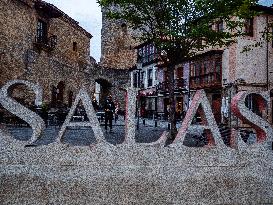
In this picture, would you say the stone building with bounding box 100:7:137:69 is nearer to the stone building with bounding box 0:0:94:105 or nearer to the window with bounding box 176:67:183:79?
the stone building with bounding box 0:0:94:105

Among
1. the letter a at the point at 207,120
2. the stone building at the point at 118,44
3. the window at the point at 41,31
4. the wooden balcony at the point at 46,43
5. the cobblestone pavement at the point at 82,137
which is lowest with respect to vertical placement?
the cobblestone pavement at the point at 82,137

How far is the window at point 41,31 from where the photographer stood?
76.6 feet

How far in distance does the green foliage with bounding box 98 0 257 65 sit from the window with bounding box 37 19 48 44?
41.0ft

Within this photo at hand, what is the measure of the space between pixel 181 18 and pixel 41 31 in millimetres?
14201

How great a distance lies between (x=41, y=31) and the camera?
2378cm

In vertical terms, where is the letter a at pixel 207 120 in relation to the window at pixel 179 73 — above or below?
below

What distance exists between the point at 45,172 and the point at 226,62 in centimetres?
2221

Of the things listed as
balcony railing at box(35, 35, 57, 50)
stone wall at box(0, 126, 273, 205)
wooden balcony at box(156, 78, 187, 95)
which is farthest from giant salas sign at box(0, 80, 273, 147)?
wooden balcony at box(156, 78, 187, 95)

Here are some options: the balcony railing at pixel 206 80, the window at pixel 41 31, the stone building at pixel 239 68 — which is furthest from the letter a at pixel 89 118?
the balcony railing at pixel 206 80

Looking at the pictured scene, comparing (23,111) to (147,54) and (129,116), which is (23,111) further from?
(147,54)

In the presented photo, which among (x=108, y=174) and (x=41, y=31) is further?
(x=41, y=31)

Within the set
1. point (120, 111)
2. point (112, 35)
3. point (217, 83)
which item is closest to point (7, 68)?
point (217, 83)

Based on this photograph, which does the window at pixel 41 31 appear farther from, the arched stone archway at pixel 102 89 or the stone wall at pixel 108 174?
the stone wall at pixel 108 174

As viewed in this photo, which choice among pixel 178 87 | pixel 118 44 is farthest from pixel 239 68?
pixel 118 44
